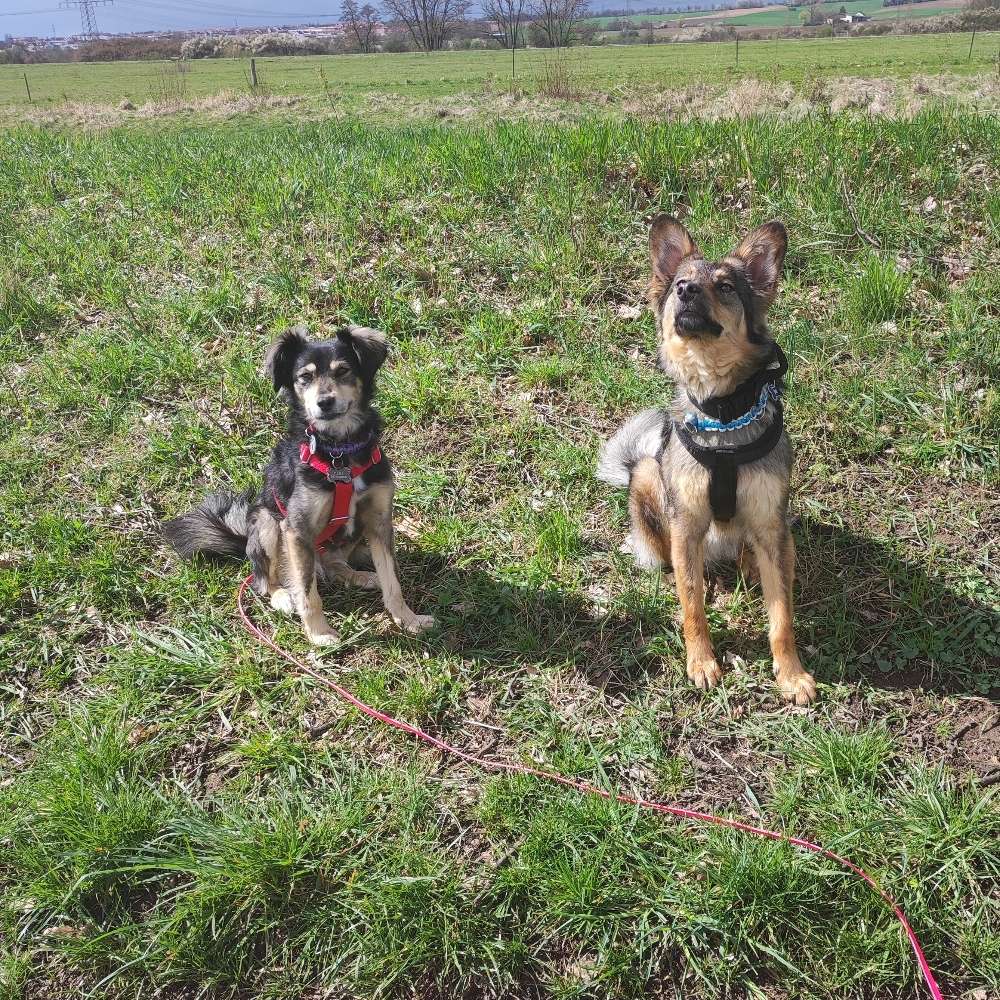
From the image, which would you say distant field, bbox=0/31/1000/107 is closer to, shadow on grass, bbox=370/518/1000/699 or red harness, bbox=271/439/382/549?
shadow on grass, bbox=370/518/1000/699

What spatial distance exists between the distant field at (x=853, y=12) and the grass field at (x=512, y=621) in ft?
195

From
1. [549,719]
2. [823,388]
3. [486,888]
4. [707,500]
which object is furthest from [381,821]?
[823,388]

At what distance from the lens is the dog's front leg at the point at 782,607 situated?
3305 millimetres

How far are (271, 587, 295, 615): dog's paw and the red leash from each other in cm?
15

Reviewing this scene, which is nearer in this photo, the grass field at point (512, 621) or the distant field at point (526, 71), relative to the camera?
the grass field at point (512, 621)

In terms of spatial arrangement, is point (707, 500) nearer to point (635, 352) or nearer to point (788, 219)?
point (635, 352)

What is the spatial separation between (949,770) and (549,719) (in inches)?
61.5

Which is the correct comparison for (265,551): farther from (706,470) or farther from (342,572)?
Answer: (706,470)

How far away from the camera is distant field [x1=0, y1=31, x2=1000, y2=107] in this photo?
2372 centimetres

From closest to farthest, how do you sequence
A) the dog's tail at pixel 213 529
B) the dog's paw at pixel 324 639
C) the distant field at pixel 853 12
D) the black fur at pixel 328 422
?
the black fur at pixel 328 422 → the dog's paw at pixel 324 639 → the dog's tail at pixel 213 529 → the distant field at pixel 853 12

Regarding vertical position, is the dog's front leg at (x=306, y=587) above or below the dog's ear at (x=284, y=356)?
below

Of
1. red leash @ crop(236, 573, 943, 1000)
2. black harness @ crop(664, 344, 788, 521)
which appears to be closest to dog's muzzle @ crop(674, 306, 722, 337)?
black harness @ crop(664, 344, 788, 521)

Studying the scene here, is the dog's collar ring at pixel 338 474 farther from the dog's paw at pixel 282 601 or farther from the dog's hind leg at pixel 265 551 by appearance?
the dog's paw at pixel 282 601

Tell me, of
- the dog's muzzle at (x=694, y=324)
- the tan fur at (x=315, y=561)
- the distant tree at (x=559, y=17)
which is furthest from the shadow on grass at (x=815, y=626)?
the distant tree at (x=559, y=17)
